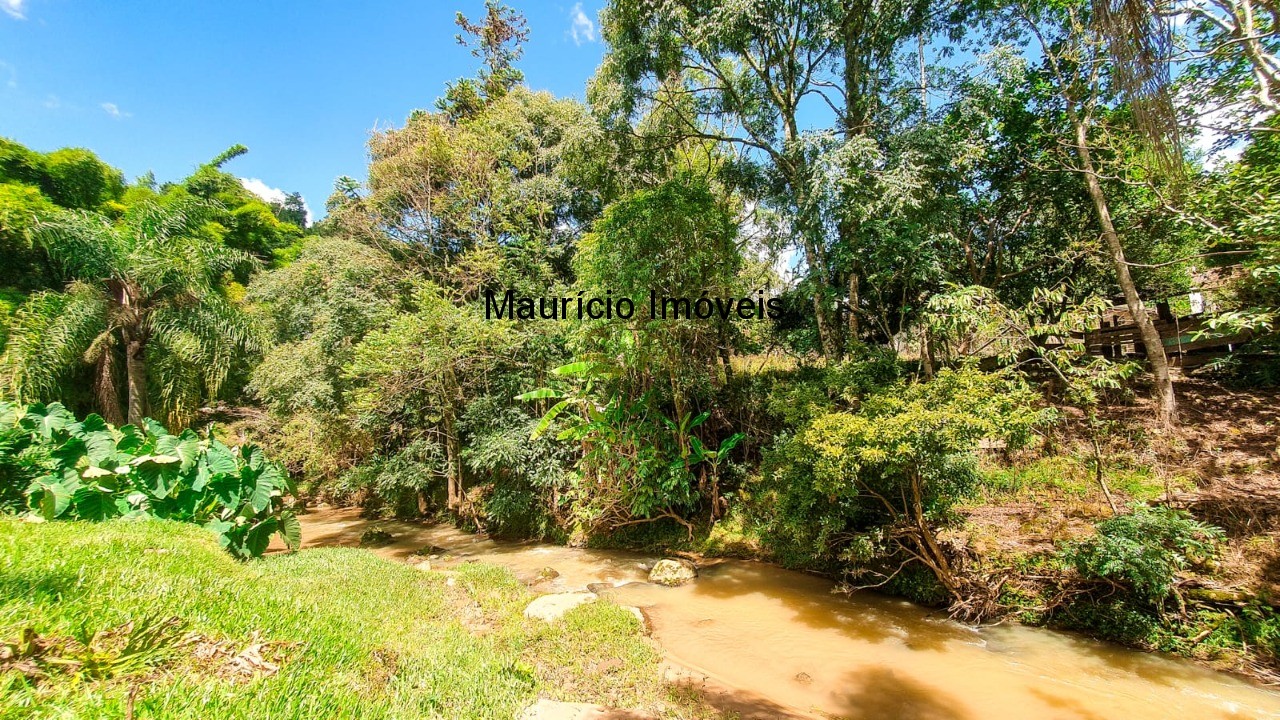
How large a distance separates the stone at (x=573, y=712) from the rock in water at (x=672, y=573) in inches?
152

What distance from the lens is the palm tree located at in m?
8.48

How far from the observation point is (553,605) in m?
6.01

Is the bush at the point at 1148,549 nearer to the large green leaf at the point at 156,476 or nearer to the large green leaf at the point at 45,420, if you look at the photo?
the large green leaf at the point at 156,476

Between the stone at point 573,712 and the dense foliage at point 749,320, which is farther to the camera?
the dense foliage at point 749,320

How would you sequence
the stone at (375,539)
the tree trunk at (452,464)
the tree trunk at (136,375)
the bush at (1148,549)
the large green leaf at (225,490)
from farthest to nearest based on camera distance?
the tree trunk at (452,464)
the stone at (375,539)
the tree trunk at (136,375)
the large green leaf at (225,490)
the bush at (1148,549)

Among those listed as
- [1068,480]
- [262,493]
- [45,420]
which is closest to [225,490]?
[262,493]

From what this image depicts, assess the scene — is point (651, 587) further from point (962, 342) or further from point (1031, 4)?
point (1031, 4)

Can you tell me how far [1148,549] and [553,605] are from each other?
670 centimetres

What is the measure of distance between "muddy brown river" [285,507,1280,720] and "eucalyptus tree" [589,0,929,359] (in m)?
4.80

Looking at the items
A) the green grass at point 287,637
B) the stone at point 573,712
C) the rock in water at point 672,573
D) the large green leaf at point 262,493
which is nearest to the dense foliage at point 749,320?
the large green leaf at point 262,493

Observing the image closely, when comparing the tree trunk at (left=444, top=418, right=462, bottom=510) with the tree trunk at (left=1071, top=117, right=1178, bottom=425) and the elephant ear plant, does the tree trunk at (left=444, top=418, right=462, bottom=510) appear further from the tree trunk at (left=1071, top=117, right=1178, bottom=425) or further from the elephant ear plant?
the tree trunk at (left=1071, top=117, right=1178, bottom=425)

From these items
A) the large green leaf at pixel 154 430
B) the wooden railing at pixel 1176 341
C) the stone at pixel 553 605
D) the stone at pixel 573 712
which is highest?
the wooden railing at pixel 1176 341

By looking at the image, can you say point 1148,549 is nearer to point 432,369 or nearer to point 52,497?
point 52,497

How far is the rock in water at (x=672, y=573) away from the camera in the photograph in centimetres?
750
